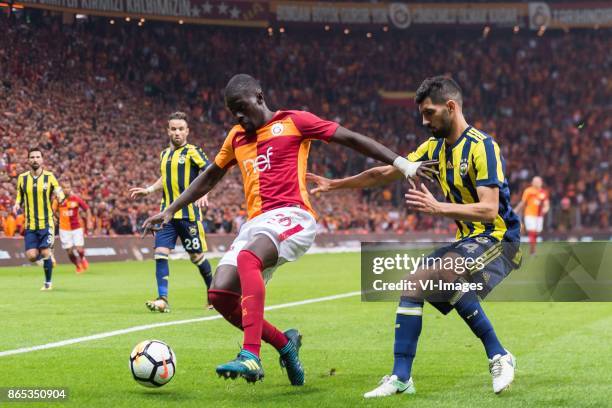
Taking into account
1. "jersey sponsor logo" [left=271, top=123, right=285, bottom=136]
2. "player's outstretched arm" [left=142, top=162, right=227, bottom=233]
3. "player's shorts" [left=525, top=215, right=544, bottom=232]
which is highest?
"jersey sponsor logo" [left=271, top=123, right=285, bottom=136]

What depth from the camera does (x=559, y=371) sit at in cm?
737

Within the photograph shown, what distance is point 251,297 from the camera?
614 cm

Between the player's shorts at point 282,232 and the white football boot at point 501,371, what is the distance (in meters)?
1.46

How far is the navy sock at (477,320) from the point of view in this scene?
6.52 meters

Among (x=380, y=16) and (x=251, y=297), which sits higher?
(x=380, y=16)

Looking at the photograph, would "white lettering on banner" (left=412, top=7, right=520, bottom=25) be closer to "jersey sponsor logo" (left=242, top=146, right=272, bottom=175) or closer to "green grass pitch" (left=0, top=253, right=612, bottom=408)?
"green grass pitch" (left=0, top=253, right=612, bottom=408)

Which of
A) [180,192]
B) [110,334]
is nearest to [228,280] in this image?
[110,334]

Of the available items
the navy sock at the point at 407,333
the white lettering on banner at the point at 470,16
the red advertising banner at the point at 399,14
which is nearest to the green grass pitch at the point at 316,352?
the navy sock at the point at 407,333

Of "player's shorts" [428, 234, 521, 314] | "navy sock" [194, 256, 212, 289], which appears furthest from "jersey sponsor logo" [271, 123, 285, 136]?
"navy sock" [194, 256, 212, 289]

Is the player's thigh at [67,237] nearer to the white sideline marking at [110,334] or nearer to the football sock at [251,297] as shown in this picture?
the white sideline marking at [110,334]

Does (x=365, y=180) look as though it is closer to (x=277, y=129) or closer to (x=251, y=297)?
(x=277, y=129)

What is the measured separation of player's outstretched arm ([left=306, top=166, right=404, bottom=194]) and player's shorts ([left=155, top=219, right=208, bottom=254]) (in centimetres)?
567

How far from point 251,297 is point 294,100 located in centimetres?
3849

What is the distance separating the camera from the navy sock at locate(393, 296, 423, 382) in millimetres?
6395
